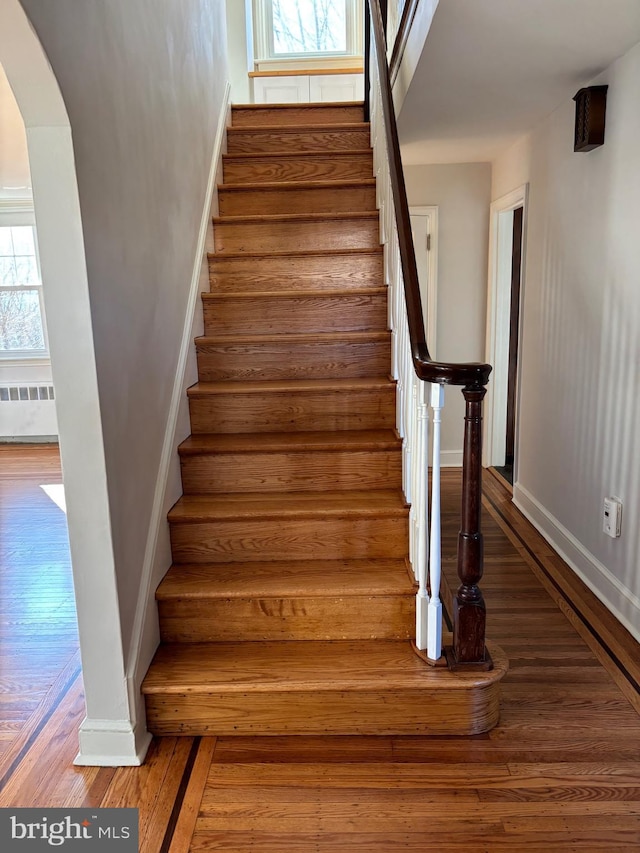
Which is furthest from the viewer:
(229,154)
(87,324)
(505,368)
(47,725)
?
(505,368)

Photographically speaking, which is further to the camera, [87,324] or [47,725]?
[47,725]

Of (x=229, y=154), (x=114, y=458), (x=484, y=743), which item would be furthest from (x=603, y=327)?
(x=229, y=154)

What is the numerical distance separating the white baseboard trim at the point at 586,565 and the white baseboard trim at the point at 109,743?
5.92 ft

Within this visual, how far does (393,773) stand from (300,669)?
0.38 meters

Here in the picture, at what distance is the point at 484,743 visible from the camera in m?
1.85

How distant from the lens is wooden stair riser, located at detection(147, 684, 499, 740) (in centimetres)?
187

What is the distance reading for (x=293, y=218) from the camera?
10.5 feet

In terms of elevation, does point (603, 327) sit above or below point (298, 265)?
below

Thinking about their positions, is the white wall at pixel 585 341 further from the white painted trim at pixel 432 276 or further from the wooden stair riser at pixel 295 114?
the wooden stair riser at pixel 295 114

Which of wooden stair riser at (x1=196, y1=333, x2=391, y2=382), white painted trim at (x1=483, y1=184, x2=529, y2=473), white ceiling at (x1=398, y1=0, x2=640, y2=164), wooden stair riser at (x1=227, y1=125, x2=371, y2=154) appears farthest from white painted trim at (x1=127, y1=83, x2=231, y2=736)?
white painted trim at (x1=483, y1=184, x2=529, y2=473)

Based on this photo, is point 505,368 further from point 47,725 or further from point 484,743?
point 47,725

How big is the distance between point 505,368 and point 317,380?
206cm

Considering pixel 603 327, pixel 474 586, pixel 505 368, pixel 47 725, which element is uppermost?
A: pixel 603 327

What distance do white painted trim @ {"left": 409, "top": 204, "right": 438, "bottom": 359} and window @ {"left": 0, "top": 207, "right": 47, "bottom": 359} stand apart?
12.6ft
